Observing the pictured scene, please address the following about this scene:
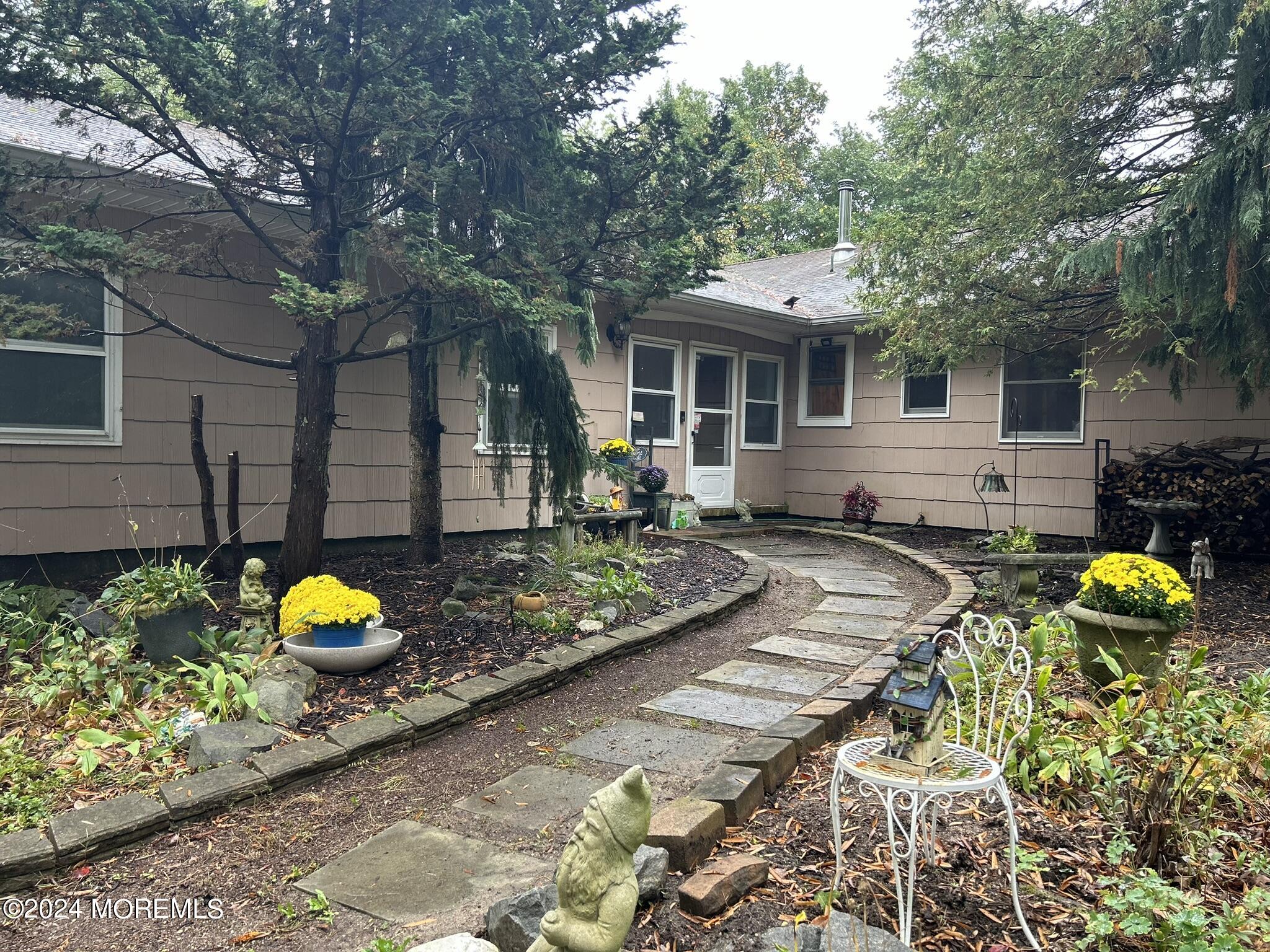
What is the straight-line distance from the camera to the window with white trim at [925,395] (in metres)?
10.2

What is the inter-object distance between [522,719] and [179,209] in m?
4.70

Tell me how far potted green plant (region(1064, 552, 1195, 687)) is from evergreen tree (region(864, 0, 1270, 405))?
2453 mm

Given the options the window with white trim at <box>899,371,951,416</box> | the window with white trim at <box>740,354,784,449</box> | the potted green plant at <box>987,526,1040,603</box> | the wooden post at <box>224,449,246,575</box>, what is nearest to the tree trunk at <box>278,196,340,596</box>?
the wooden post at <box>224,449,246,575</box>

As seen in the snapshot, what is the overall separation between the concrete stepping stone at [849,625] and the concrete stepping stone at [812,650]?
231mm

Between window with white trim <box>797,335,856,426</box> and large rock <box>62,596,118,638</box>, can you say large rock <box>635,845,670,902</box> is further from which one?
window with white trim <box>797,335,856,426</box>

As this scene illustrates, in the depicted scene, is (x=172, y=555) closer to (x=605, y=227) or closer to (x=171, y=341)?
(x=171, y=341)

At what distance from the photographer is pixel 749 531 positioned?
31.7ft

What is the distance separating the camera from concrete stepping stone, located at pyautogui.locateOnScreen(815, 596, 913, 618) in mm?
5637

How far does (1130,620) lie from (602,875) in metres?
3.20

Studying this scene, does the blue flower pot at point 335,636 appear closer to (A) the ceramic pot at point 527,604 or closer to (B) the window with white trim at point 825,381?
(A) the ceramic pot at point 527,604

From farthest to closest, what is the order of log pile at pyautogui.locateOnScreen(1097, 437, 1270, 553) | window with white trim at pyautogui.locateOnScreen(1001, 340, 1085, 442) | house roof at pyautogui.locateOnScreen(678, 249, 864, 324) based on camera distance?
house roof at pyautogui.locateOnScreen(678, 249, 864, 324) → window with white trim at pyautogui.locateOnScreen(1001, 340, 1085, 442) → log pile at pyautogui.locateOnScreen(1097, 437, 1270, 553)

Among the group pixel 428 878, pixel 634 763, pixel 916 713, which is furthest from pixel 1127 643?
pixel 428 878

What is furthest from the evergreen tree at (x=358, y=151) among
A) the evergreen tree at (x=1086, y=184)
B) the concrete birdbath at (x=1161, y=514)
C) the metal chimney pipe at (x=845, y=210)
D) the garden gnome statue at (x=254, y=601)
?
the metal chimney pipe at (x=845, y=210)

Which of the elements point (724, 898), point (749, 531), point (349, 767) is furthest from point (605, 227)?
point (749, 531)
